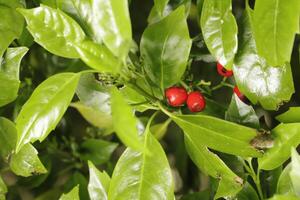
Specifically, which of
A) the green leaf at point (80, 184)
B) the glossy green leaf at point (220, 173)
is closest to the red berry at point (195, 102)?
the glossy green leaf at point (220, 173)

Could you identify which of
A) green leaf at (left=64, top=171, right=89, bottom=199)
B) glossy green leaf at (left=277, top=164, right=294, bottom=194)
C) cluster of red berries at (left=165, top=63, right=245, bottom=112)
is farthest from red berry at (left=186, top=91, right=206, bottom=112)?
green leaf at (left=64, top=171, right=89, bottom=199)

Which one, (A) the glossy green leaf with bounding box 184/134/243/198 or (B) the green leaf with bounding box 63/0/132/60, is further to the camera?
(A) the glossy green leaf with bounding box 184/134/243/198

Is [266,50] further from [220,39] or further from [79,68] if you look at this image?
[79,68]

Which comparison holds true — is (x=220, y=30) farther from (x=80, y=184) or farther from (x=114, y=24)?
(x=80, y=184)

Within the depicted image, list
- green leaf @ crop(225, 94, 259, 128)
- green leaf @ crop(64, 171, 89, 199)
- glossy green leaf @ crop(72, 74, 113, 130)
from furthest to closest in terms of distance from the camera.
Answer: green leaf @ crop(64, 171, 89, 199)
glossy green leaf @ crop(72, 74, 113, 130)
green leaf @ crop(225, 94, 259, 128)

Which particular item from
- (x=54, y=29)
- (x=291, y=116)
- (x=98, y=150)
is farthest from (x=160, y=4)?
(x=98, y=150)

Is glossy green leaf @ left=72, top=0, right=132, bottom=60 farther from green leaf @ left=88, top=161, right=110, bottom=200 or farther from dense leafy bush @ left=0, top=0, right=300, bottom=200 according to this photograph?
green leaf @ left=88, top=161, right=110, bottom=200
